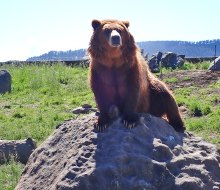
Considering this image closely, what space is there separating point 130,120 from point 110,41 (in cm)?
101

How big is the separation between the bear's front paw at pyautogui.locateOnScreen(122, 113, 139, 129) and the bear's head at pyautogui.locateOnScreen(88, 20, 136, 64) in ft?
2.63

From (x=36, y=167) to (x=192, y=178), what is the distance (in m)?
1.93

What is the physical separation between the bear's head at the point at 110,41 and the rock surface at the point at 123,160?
82cm

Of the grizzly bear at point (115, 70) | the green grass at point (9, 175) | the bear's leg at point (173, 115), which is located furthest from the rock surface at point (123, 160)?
the green grass at point (9, 175)

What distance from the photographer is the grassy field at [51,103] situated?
11273 millimetres

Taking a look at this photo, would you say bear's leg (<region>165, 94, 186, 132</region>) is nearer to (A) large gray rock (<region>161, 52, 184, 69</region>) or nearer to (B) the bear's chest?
(B) the bear's chest

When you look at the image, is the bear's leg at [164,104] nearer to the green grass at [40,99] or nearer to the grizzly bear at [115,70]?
the grizzly bear at [115,70]

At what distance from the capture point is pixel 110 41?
270 inches

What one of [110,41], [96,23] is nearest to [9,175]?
[96,23]

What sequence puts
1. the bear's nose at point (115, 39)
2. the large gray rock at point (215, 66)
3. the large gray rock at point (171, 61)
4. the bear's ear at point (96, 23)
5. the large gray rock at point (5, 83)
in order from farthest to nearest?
1. the large gray rock at point (171, 61)
2. the large gray rock at point (215, 66)
3. the large gray rock at point (5, 83)
4. the bear's ear at point (96, 23)
5. the bear's nose at point (115, 39)

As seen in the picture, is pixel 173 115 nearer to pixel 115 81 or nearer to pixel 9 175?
pixel 115 81

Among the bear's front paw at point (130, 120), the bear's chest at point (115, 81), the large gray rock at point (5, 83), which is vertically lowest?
the large gray rock at point (5, 83)

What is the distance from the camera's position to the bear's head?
7008mm

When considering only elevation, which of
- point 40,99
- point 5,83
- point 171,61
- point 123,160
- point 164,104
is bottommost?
point 40,99
